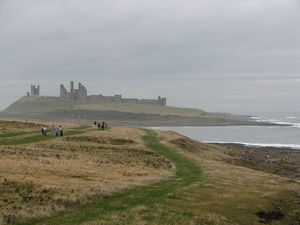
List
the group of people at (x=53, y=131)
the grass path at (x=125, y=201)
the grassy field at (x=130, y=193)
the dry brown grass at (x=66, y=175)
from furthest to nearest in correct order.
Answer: the group of people at (x=53, y=131) → the dry brown grass at (x=66, y=175) → the grassy field at (x=130, y=193) → the grass path at (x=125, y=201)

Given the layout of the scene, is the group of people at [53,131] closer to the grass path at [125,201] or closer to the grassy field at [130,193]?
the grassy field at [130,193]

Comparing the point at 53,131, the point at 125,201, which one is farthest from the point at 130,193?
the point at 53,131

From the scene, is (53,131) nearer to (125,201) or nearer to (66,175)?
(66,175)

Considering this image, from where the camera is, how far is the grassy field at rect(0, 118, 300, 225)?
1557 centimetres

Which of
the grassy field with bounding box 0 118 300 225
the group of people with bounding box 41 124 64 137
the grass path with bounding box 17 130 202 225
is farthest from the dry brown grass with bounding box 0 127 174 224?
the group of people with bounding box 41 124 64 137

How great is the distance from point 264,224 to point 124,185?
900 centimetres

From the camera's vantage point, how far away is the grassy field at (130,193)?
15570 mm

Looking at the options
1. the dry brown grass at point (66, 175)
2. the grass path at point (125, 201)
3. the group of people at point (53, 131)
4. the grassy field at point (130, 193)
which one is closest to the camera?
the grass path at point (125, 201)

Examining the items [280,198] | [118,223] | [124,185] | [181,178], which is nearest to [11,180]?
[124,185]

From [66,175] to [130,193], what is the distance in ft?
18.6

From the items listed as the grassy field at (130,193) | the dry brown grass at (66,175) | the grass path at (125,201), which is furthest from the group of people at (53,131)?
the grass path at (125,201)

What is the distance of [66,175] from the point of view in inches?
912

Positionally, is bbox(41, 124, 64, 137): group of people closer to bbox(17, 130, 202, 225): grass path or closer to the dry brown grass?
the dry brown grass

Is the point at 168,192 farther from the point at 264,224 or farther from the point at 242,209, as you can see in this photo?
the point at 264,224
